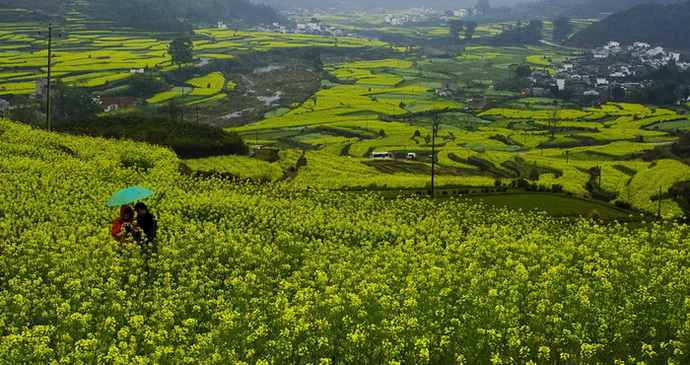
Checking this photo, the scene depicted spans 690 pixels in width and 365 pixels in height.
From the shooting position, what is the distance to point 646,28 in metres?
182

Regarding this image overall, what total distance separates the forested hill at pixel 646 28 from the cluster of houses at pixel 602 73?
16.3 feet

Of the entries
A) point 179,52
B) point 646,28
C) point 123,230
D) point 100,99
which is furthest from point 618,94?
point 123,230

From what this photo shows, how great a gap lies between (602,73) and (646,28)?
169 ft

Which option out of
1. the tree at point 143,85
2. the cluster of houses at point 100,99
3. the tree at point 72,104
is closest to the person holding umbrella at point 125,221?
the tree at point 72,104

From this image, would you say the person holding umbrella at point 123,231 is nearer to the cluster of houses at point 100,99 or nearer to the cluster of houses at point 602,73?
the cluster of houses at point 100,99

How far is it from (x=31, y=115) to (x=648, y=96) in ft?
336

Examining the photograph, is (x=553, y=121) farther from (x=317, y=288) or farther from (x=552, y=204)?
(x=317, y=288)

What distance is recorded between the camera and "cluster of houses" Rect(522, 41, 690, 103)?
122m

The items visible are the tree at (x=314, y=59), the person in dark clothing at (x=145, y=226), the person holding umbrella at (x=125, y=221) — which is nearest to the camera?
the person holding umbrella at (x=125, y=221)

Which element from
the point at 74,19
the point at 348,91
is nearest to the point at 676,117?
the point at 348,91

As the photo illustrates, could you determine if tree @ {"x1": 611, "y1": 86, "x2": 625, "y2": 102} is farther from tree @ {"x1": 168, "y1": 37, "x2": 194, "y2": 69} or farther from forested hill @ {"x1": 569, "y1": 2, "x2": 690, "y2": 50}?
tree @ {"x1": 168, "y1": 37, "x2": 194, "y2": 69}

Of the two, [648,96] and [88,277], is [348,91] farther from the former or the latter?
[88,277]

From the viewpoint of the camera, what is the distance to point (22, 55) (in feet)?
365

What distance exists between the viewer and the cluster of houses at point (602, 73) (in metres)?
122
